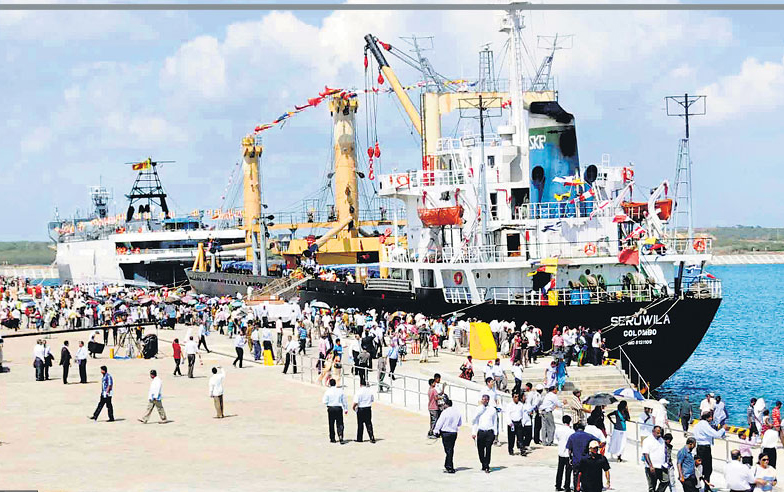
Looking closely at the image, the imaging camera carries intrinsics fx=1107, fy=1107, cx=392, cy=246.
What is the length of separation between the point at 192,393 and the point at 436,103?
27112 millimetres

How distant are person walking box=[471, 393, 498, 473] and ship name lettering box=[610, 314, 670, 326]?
1608 cm

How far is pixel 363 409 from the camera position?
18.7m

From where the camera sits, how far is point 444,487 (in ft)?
50.5

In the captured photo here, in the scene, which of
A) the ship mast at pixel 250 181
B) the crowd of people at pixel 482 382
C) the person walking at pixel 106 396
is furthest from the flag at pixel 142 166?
the person walking at pixel 106 396

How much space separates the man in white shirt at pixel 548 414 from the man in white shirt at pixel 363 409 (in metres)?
2.86

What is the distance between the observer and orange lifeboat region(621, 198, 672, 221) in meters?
35.4

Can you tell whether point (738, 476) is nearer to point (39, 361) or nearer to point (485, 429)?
point (485, 429)

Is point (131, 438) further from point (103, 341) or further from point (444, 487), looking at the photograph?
point (103, 341)

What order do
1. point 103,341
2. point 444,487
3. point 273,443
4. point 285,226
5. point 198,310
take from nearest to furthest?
point 444,487
point 273,443
point 103,341
point 198,310
point 285,226

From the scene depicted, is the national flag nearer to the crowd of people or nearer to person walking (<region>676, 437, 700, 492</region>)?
the crowd of people

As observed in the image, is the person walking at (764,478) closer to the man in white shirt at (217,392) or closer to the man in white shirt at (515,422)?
the man in white shirt at (515,422)

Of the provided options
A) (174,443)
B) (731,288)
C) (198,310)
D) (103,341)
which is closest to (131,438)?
(174,443)

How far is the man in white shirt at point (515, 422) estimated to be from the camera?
17.5 m

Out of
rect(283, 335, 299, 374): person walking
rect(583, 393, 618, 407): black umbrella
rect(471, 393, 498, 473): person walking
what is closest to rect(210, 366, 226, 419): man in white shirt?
rect(283, 335, 299, 374): person walking
